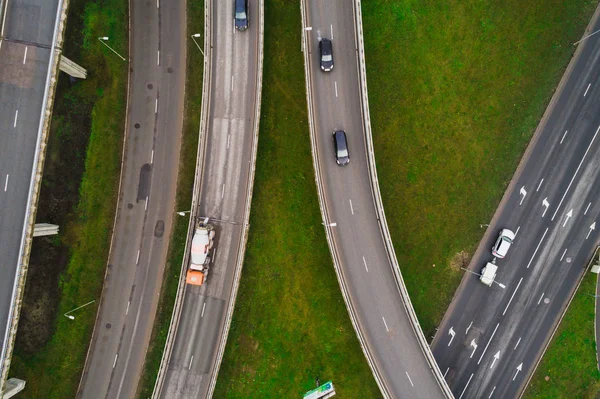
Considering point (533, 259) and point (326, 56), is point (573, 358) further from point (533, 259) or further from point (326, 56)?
point (326, 56)

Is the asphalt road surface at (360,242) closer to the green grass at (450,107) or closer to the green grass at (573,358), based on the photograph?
the green grass at (450,107)

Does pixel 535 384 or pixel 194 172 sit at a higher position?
pixel 194 172

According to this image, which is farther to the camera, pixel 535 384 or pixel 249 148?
pixel 535 384

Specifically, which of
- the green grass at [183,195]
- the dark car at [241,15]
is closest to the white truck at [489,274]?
the green grass at [183,195]

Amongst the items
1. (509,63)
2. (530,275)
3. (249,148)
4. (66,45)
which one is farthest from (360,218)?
(66,45)

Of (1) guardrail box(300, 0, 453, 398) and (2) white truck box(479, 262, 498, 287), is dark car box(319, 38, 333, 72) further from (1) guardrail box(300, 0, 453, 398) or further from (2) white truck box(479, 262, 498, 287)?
(2) white truck box(479, 262, 498, 287)

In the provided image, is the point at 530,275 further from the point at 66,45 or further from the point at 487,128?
the point at 66,45
